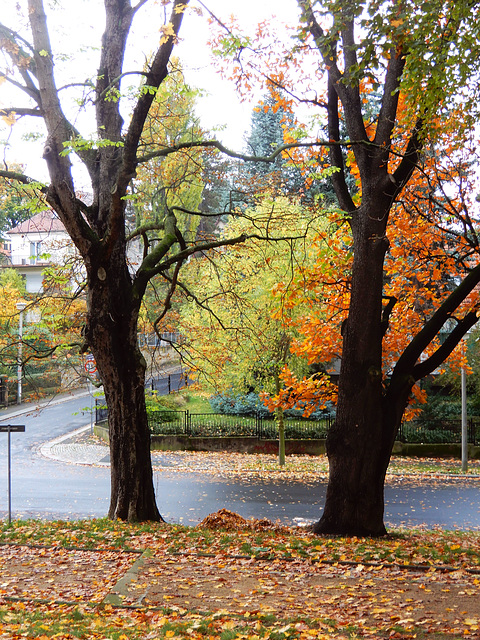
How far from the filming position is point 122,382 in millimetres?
10281

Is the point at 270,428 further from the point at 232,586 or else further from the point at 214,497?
the point at 232,586

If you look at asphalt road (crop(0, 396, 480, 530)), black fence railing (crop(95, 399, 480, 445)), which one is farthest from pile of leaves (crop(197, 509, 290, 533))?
black fence railing (crop(95, 399, 480, 445))

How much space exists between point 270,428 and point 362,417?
16686 mm

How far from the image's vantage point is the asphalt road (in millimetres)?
13930

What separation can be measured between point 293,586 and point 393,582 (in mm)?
1049

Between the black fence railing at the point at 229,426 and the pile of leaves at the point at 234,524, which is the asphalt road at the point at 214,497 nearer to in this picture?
the pile of leaves at the point at 234,524

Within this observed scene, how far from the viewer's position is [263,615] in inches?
205

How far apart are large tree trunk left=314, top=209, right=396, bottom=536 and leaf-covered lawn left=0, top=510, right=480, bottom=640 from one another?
55cm

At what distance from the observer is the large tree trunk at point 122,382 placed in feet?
33.2

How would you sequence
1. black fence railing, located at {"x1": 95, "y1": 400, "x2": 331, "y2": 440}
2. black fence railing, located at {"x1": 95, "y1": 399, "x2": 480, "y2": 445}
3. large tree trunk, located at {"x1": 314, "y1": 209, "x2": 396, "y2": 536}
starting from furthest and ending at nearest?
black fence railing, located at {"x1": 95, "y1": 400, "x2": 331, "y2": 440}
black fence railing, located at {"x1": 95, "y1": 399, "x2": 480, "y2": 445}
large tree trunk, located at {"x1": 314, "y1": 209, "x2": 396, "y2": 536}

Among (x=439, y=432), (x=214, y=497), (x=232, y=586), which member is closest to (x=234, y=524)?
(x=232, y=586)

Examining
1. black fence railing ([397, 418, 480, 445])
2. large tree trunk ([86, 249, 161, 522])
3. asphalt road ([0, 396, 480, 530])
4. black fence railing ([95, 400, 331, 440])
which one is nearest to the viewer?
large tree trunk ([86, 249, 161, 522])

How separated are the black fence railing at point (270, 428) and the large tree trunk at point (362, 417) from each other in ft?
48.6

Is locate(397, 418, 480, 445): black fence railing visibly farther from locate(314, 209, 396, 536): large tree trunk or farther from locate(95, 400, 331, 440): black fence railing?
locate(314, 209, 396, 536): large tree trunk
